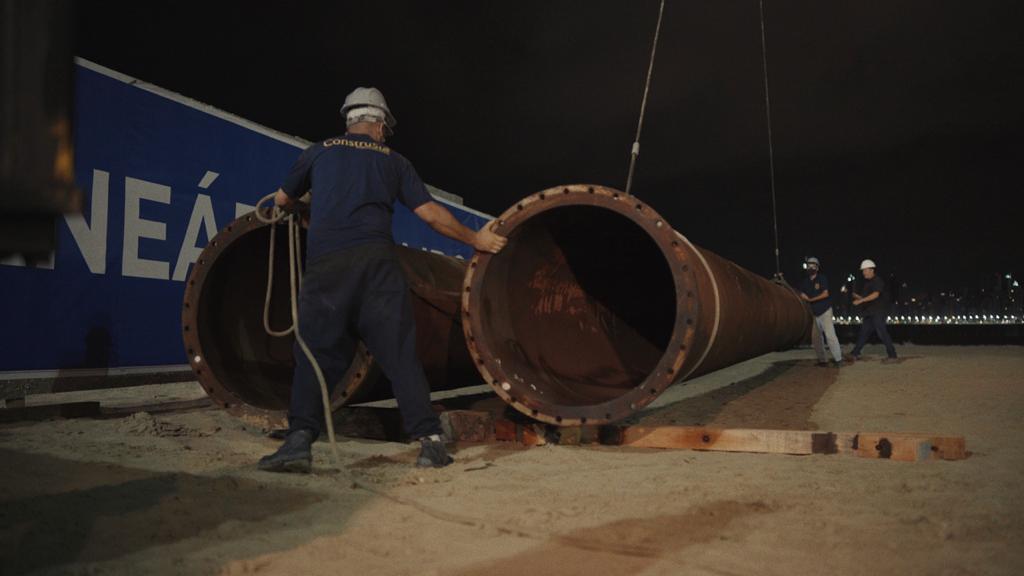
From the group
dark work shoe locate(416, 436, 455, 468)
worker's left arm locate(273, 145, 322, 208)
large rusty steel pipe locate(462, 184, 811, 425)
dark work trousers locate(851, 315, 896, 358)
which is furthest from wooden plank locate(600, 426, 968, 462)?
dark work trousers locate(851, 315, 896, 358)

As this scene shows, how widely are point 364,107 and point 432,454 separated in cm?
167

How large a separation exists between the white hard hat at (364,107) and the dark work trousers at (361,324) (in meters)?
0.67

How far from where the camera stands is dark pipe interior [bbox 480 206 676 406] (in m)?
3.83

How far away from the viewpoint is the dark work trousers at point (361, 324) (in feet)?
10.2

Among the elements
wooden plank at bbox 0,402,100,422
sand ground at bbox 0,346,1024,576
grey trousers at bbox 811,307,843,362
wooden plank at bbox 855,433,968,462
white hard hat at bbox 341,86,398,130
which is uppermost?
white hard hat at bbox 341,86,398,130

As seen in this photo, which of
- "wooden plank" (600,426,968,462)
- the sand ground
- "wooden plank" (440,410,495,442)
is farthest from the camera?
"wooden plank" (440,410,495,442)

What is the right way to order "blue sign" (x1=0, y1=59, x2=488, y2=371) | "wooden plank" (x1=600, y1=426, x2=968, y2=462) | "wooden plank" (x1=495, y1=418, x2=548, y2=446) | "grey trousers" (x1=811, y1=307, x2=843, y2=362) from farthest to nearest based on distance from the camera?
"grey trousers" (x1=811, y1=307, x2=843, y2=362), "blue sign" (x1=0, y1=59, x2=488, y2=371), "wooden plank" (x1=495, y1=418, x2=548, y2=446), "wooden plank" (x1=600, y1=426, x2=968, y2=462)

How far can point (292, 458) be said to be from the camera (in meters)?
2.95

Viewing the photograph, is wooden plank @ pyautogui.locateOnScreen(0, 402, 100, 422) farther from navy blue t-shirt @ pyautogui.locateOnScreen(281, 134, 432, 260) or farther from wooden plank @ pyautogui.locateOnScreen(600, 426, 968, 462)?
wooden plank @ pyautogui.locateOnScreen(600, 426, 968, 462)

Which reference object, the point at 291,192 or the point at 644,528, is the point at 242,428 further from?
the point at 644,528

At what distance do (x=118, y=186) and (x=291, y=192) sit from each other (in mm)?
3213

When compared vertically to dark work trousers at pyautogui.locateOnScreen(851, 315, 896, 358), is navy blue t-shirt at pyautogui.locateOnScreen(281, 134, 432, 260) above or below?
above

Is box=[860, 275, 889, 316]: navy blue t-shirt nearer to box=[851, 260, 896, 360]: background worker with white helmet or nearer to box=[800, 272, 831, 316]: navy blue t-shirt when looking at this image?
box=[851, 260, 896, 360]: background worker with white helmet

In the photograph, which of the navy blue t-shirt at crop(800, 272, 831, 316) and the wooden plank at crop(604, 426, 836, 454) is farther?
the navy blue t-shirt at crop(800, 272, 831, 316)
